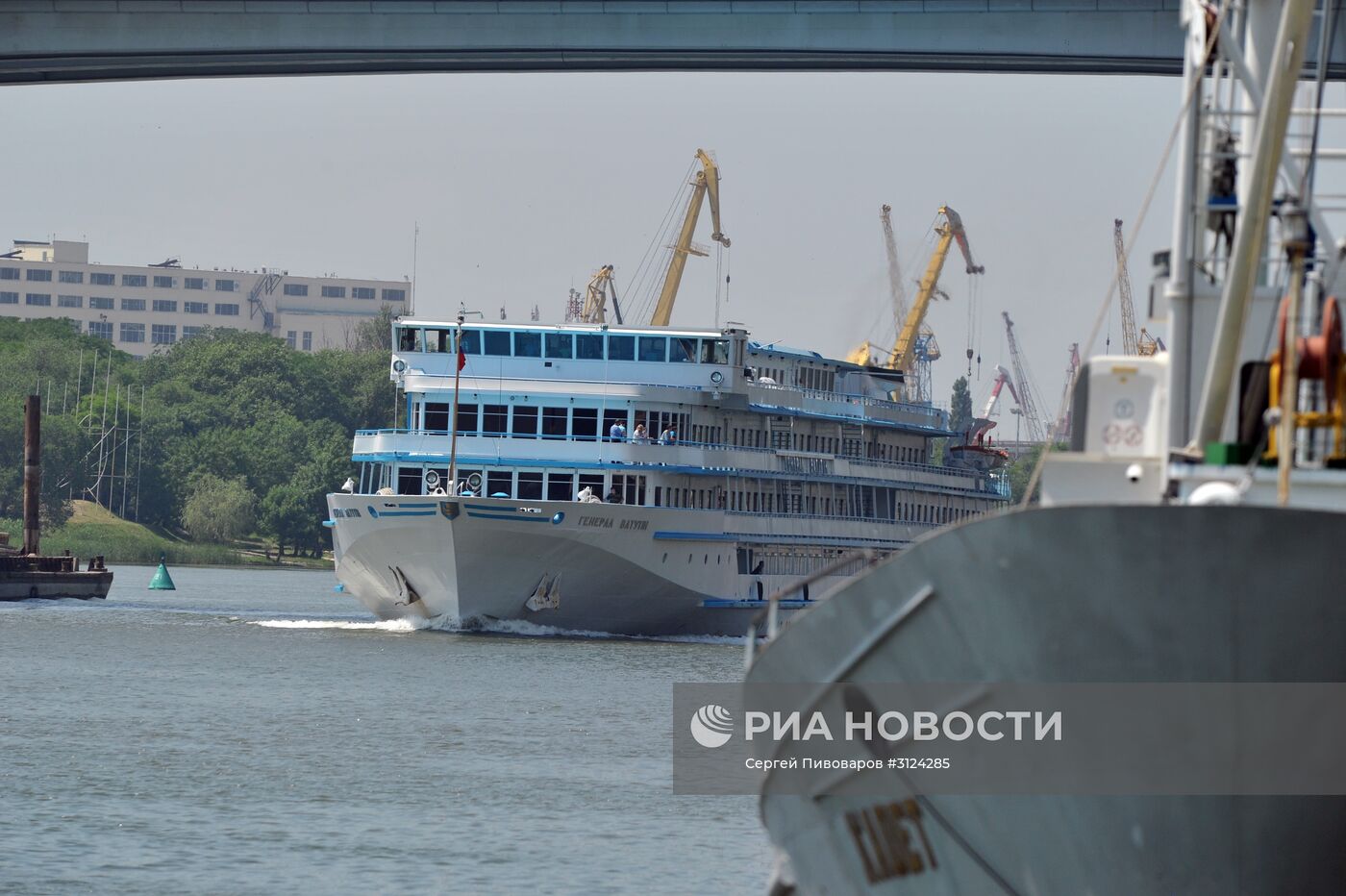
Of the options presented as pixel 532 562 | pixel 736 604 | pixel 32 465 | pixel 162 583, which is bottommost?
pixel 162 583

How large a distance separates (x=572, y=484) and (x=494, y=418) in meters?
2.78

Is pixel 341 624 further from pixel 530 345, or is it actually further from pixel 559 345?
pixel 559 345

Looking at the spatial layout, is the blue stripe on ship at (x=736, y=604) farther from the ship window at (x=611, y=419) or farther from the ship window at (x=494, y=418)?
the ship window at (x=494, y=418)

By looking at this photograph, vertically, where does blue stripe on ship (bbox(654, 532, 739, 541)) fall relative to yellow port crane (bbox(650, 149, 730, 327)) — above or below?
below

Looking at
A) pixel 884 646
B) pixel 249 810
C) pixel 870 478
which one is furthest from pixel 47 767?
pixel 870 478

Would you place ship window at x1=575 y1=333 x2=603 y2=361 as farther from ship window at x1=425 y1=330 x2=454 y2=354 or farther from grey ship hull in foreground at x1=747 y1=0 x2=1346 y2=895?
grey ship hull in foreground at x1=747 y1=0 x2=1346 y2=895

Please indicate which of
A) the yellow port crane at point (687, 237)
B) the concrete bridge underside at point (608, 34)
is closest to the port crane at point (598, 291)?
the yellow port crane at point (687, 237)

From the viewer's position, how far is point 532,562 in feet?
178

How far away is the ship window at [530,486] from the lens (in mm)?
56531

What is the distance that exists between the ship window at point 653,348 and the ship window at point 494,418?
4.07m

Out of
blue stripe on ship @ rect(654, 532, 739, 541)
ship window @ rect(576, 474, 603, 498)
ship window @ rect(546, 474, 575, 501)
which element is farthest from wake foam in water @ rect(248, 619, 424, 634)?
blue stripe on ship @ rect(654, 532, 739, 541)

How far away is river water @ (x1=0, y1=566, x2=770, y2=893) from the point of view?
2112cm

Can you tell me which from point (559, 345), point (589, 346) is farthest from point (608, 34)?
point (589, 346)

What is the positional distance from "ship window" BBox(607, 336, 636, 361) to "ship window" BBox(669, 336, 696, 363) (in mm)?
1159
